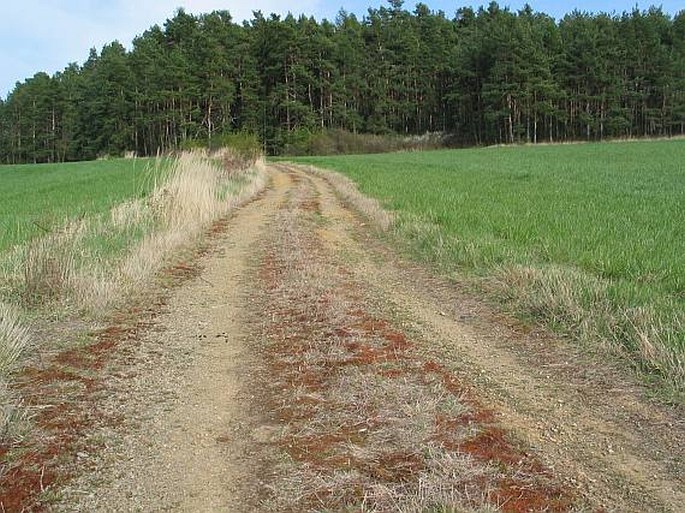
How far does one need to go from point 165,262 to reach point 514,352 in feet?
18.9

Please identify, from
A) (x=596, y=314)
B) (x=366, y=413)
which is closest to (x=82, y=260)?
(x=366, y=413)

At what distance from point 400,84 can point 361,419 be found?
83.7 m

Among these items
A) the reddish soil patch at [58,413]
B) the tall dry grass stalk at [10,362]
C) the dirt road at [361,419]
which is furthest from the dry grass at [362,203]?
the tall dry grass stalk at [10,362]

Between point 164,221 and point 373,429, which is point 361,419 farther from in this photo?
point 164,221

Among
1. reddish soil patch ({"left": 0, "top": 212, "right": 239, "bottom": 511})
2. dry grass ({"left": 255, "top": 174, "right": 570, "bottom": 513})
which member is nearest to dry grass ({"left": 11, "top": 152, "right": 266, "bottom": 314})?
reddish soil patch ({"left": 0, "top": 212, "right": 239, "bottom": 511})

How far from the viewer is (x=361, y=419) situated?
4047 millimetres

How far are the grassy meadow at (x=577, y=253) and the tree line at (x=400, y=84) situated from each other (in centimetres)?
5441

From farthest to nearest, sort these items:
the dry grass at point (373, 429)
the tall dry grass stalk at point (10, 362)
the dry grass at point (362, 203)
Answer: the dry grass at point (362, 203) → the tall dry grass stalk at point (10, 362) → the dry grass at point (373, 429)

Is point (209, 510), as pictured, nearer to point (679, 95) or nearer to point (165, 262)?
point (165, 262)

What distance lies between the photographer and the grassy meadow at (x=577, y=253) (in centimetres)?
546

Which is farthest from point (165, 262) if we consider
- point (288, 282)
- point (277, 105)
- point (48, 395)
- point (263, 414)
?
point (277, 105)

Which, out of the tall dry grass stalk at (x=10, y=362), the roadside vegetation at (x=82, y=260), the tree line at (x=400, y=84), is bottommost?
the tall dry grass stalk at (x=10, y=362)

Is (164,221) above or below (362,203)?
below

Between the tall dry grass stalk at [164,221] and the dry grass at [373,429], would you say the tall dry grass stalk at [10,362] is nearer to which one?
the tall dry grass stalk at [164,221]
